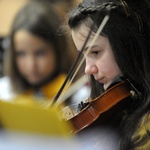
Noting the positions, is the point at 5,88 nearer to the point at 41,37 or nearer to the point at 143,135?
the point at 41,37

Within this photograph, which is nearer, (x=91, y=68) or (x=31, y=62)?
(x=91, y=68)

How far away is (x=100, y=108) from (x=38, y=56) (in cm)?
96

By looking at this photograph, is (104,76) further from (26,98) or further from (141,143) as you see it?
(26,98)

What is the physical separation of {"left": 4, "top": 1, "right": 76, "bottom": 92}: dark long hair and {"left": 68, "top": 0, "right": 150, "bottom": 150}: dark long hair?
31.2 inches

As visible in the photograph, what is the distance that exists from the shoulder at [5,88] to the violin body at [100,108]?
105 cm

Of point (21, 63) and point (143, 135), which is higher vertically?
point (21, 63)

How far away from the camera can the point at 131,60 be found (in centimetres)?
98

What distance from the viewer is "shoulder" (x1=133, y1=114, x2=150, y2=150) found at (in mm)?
859

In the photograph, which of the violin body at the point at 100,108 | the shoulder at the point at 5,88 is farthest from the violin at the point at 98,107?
the shoulder at the point at 5,88

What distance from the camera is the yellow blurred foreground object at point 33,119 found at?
0.48 meters

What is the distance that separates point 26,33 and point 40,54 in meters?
0.11

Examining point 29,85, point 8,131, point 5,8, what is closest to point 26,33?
point 29,85

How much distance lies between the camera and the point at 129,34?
0.97 meters

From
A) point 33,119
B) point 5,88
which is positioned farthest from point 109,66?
point 5,88
